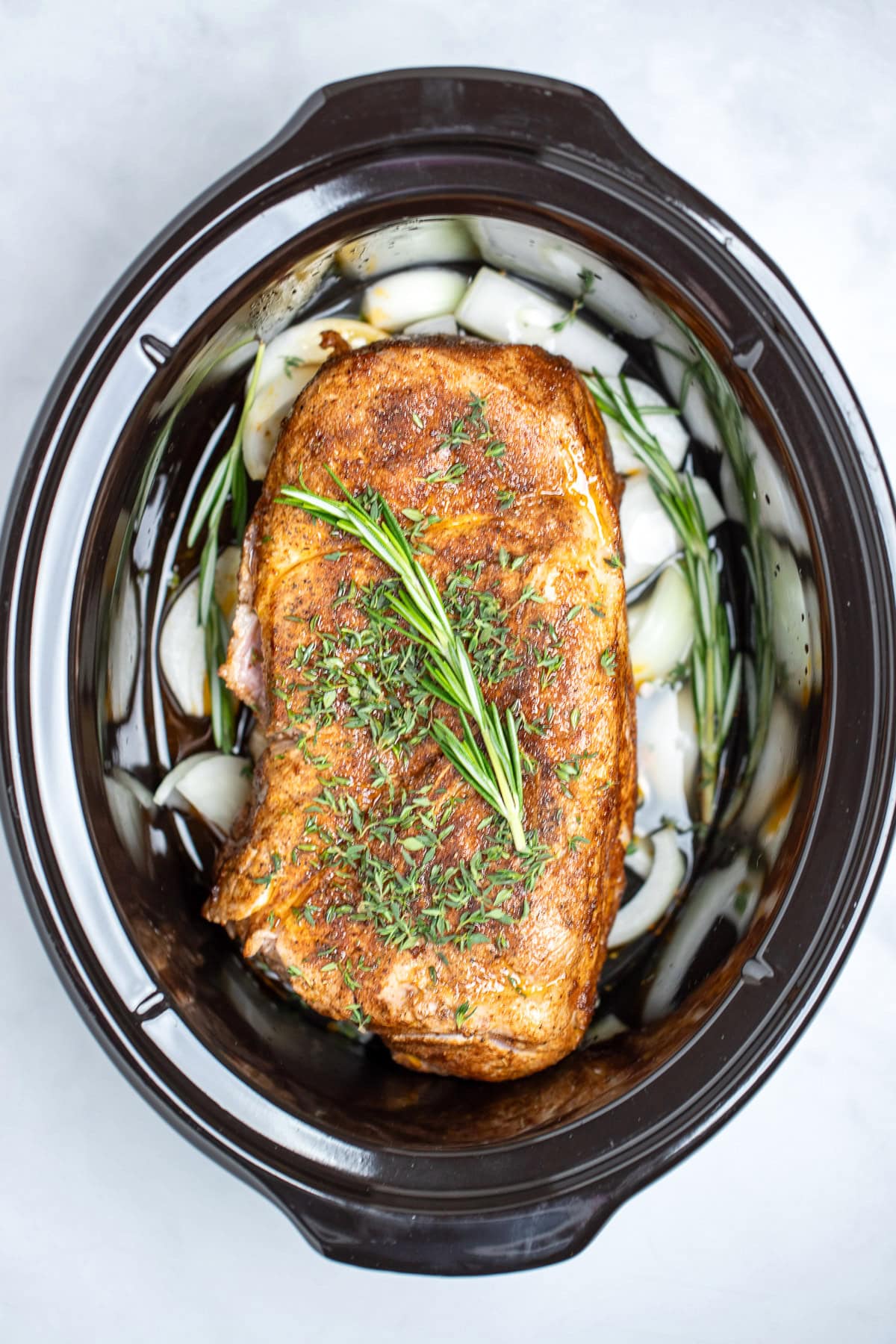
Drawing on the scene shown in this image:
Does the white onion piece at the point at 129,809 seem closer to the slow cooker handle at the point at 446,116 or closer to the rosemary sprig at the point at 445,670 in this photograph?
the rosemary sprig at the point at 445,670

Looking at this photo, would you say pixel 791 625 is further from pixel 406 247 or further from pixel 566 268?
pixel 406 247

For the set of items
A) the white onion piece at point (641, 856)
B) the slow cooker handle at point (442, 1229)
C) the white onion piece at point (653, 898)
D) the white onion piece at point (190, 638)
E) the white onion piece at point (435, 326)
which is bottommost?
the slow cooker handle at point (442, 1229)

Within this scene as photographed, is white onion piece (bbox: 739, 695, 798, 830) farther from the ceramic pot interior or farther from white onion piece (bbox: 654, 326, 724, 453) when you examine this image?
white onion piece (bbox: 654, 326, 724, 453)

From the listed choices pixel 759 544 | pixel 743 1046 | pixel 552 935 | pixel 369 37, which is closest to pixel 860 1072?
pixel 743 1046

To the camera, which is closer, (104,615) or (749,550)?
(104,615)

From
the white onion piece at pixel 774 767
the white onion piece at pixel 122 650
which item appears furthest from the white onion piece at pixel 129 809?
the white onion piece at pixel 774 767

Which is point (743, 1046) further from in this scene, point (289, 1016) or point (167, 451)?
point (167, 451)

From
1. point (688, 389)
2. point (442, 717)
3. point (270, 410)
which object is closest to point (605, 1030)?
point (442, 717)
